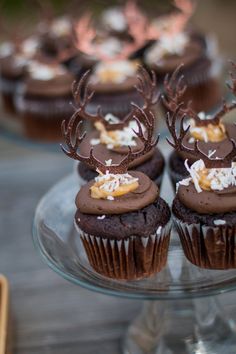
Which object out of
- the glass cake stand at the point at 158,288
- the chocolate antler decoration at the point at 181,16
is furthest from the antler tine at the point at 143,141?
the chocolate antler decoration at the point at 181,16

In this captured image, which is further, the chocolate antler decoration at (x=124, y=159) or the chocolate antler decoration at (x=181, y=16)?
the chocolate antler decoration at (x=181, y=16)

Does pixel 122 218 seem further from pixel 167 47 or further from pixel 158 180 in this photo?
pixel 167 47

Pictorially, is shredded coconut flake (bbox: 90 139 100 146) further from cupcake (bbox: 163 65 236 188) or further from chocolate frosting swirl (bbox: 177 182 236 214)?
chocolate frosting swirl (bbox: 177 182 236 214)

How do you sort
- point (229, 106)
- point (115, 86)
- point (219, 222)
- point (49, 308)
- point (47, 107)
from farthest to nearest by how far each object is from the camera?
1. point (47, 107)
2. point (115, 86)
3. point (49, 308)
4. point (229, 106)
5. point (219, 222)

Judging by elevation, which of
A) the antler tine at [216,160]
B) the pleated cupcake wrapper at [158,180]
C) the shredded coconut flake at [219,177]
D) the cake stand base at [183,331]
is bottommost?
the cake stand base at [183,331]

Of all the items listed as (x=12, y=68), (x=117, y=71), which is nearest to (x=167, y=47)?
(x=117, y=71)

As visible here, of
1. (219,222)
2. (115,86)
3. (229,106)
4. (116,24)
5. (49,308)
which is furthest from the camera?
(116,24)

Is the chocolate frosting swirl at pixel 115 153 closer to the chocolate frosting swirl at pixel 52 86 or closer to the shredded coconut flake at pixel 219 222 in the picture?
the shredded coconut flake at pixel 219 222

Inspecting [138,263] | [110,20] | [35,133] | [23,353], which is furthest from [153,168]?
[110,20]
